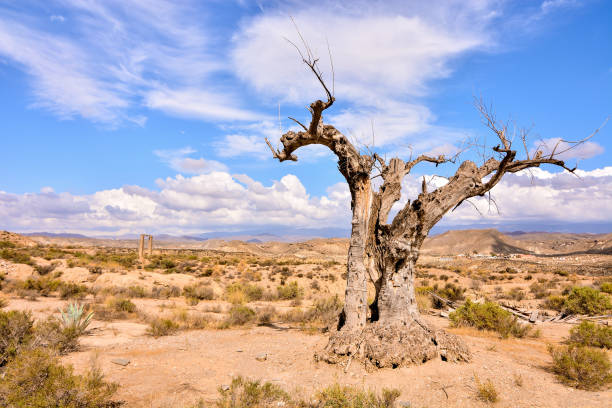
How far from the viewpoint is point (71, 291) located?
14797mm

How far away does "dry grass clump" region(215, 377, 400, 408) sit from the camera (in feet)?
15.2

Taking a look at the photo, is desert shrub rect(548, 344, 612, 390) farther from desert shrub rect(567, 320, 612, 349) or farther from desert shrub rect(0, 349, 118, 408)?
desert shrub rect(0, 349, 118, 408)

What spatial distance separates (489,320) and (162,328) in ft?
31.7

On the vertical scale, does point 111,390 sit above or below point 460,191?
below

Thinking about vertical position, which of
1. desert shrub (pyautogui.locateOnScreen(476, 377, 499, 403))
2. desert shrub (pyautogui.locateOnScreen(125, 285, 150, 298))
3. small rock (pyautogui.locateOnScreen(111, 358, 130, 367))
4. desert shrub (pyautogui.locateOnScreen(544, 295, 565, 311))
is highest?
desert shrub (pyautogui.locateOnScreen(476, 377, 499, 403))

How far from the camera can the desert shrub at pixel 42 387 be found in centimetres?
411

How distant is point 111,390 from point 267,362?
10.6ft

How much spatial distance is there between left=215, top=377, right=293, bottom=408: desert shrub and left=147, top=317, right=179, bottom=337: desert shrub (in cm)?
525

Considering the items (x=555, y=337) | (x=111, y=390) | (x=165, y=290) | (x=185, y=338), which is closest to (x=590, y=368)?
(x=555, y=337)

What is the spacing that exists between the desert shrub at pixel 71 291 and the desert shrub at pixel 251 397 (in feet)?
41.5

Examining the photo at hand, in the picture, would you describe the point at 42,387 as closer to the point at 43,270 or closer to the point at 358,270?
the point at 358,270

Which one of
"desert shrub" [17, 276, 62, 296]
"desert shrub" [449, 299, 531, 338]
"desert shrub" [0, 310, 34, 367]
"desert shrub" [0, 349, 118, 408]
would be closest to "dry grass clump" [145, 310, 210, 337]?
"desert shrub" [0, 310, 34, 367]

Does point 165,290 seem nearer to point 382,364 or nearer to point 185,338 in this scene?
point 185,338

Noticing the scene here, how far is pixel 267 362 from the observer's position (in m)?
7.39
